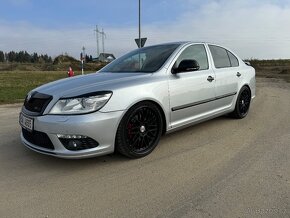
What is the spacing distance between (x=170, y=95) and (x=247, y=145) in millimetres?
1351

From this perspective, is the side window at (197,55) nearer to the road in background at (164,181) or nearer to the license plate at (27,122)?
the road in background at (164,181)

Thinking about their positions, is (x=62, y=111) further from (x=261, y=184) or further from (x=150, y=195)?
(x=261, y=184)

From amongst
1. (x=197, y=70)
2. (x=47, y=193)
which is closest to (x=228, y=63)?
(x=197, y=70)

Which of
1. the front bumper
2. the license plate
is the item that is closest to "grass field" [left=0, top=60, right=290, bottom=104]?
the license plate

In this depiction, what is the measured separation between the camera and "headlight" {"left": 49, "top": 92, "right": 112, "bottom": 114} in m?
3.71

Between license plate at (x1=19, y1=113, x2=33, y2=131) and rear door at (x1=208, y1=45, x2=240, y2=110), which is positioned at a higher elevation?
rear door at (x1=208, y1=45, x2=240, y2=110)

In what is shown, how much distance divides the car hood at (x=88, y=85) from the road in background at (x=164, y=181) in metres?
0.91

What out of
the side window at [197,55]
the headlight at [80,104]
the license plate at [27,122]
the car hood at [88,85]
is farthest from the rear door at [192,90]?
the license plate at [27,122]

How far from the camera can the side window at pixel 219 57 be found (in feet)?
18.3

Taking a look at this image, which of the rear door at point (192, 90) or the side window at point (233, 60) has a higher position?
the side window at point (233, 60)

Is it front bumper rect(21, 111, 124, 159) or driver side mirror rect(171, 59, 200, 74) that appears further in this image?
driver side mirror rect(171, 59, 200, 74)

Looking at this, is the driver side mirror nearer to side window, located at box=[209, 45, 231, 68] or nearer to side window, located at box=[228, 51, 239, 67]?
side window, located at box=[209, 45, 231, 68]

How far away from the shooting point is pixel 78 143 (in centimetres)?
372

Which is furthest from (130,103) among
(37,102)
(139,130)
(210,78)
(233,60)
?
(233,60)
